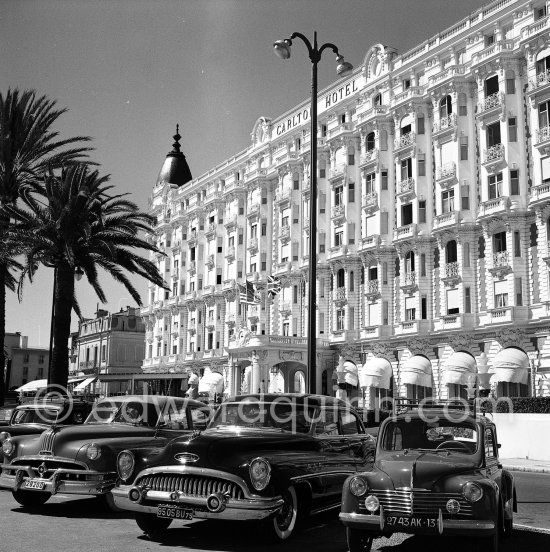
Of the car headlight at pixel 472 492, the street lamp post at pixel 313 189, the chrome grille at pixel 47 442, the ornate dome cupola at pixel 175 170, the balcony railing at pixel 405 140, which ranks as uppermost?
the ornate dome cupola at pixel 175 170

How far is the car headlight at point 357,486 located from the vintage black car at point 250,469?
2.92 feet

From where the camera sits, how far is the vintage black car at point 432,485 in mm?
7316

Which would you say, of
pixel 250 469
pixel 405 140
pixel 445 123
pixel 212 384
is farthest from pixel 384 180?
pixel 250 469

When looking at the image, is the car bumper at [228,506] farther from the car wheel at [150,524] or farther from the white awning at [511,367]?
the white awning at [511,367]

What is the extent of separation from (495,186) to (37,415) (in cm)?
3454

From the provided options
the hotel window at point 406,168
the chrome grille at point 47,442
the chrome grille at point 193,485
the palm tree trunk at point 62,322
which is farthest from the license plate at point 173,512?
the hotel window at point 406,168

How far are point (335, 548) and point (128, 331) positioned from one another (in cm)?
9467

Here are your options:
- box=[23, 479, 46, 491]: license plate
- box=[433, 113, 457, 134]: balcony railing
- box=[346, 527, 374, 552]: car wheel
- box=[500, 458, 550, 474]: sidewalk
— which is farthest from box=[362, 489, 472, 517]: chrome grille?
box=[433, 113, 457, 134]: balcony railing

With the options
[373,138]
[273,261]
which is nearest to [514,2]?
[373,138]

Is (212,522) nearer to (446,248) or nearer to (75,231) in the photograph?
(75,231)

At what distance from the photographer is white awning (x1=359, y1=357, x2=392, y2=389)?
157ft

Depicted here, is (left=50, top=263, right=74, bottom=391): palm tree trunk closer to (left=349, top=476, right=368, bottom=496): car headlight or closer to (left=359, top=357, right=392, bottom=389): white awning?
(left=349, top=476, right=368, bottom=496): car headlight

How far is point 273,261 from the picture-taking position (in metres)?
62.3

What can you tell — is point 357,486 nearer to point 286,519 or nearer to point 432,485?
point 432,485
